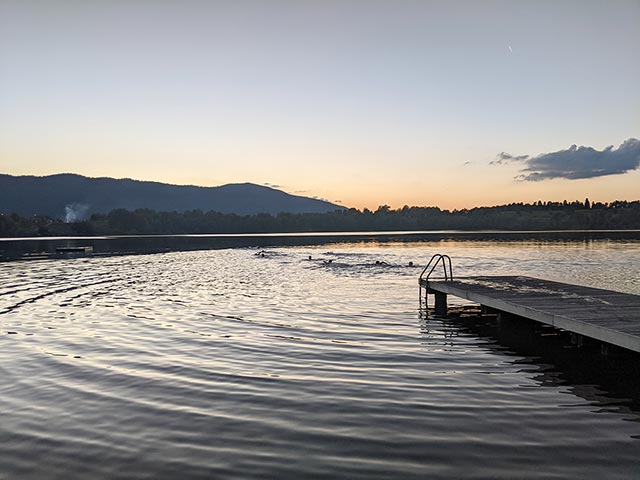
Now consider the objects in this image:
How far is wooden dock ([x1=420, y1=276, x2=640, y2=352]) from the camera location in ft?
36.7

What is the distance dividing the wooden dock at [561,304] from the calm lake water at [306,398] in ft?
2.75

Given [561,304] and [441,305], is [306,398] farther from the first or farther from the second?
[441,305]

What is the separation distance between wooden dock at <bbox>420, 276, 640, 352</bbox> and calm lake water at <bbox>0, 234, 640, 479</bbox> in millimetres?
839

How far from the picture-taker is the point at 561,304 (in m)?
14.7

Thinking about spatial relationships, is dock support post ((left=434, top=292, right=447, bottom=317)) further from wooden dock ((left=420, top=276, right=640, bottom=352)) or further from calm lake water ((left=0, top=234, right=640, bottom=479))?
calm lake water ((left=0, top=234, right=640, bottom=479))

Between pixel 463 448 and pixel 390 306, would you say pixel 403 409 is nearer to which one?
pixel 463 448

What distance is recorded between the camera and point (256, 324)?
17641mm

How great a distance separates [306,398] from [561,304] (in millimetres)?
8363

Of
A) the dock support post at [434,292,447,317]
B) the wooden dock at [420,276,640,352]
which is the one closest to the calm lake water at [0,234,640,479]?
the wooden dock at [420,276,640,352]

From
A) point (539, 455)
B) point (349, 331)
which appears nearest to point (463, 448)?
point (539, 455)

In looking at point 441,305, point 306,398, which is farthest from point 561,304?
point 306,398

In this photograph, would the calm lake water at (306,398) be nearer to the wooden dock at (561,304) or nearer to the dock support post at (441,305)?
the wooden dock at (561,304)

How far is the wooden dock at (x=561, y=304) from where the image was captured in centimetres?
1118

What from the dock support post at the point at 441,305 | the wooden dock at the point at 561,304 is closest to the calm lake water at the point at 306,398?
the wooden dock at the point at 561,304
